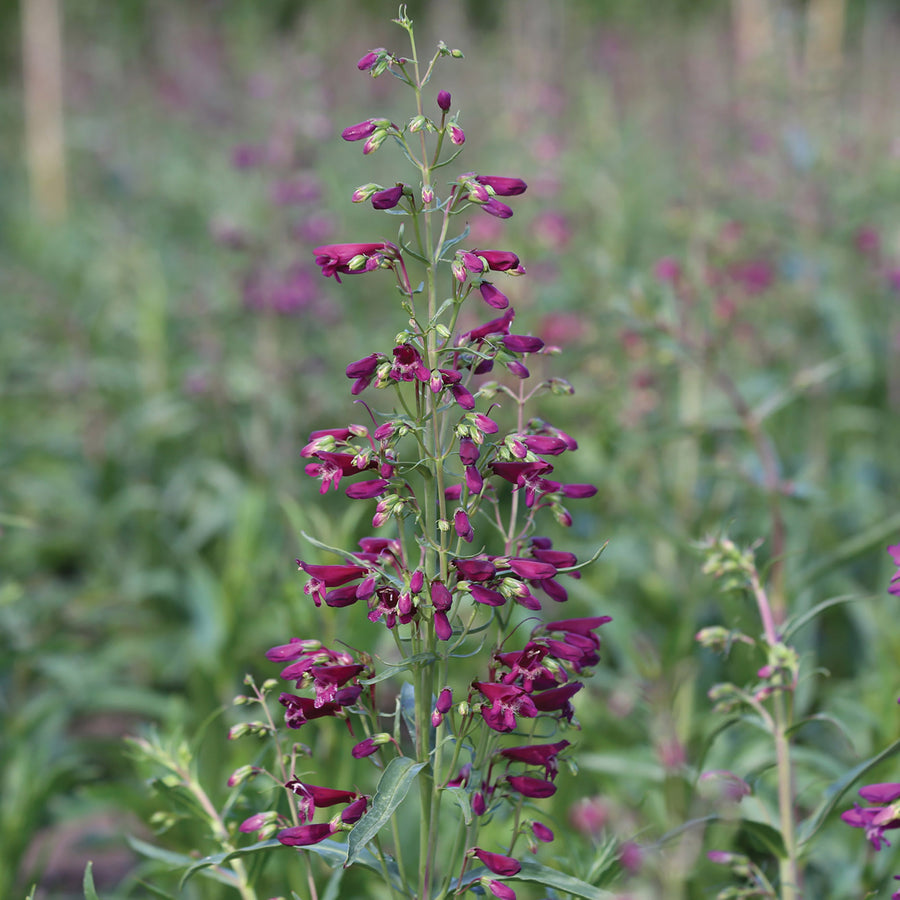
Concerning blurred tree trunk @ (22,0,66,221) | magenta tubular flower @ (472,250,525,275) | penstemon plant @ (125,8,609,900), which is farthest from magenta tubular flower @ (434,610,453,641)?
blurred tree trunk @ (22,0,66,221)

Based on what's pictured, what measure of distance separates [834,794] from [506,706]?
0.63 m

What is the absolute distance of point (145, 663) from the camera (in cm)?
385

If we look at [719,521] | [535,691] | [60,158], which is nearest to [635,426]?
[719,521]

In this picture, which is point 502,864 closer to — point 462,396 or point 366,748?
point 366,748

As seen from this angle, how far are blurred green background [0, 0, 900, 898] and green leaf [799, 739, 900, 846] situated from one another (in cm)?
10

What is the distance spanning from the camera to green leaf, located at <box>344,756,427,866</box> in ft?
4.11

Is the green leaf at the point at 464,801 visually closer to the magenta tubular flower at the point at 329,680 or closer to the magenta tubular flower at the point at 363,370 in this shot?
the magenta tubular flower at the point at 329,680

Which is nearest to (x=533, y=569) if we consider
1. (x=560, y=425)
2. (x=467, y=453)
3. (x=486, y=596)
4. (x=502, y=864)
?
(x=486, y=596)

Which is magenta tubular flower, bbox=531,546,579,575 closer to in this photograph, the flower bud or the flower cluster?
the flower cluster

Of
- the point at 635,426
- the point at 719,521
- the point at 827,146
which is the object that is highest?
the point at 827,146

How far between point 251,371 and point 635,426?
80.1 inches

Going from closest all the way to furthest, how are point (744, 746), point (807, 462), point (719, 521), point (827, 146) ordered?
1. point (744, 746)
2. point (719, 521)
3. point (807, 462)
4. point (827, 146)

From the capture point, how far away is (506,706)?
1336 mm

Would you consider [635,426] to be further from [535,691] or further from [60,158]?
[60,158]
